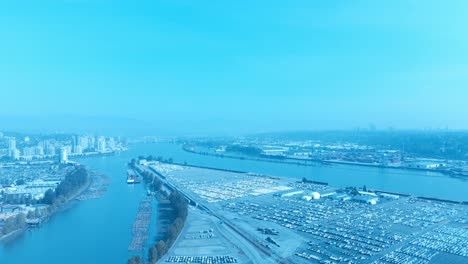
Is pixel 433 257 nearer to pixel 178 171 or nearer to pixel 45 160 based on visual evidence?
pixel 178 171

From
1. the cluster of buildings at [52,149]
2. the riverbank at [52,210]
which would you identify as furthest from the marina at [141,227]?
the cluster of buildings at [52,149]

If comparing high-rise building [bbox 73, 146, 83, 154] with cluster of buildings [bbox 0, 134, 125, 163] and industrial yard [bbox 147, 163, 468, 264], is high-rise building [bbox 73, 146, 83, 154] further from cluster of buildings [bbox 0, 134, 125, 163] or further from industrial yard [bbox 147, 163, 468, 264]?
industrial yard [bbox 147, 163, 468, 264]

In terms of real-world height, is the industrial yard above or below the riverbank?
above

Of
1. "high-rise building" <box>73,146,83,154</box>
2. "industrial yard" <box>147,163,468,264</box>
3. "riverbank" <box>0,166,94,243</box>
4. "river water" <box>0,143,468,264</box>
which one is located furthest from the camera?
"high-rise building" <box>73,146,83,154</box>

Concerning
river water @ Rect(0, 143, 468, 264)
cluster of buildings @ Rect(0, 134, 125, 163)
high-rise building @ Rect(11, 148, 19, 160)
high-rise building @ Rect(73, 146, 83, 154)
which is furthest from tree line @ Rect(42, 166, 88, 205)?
high-rise building @ Rect(73, 146, 83, 154)

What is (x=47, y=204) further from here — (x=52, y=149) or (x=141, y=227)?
(x=52, y=149)

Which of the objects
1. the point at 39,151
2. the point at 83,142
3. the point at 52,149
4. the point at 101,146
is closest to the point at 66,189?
the point at 39,151
